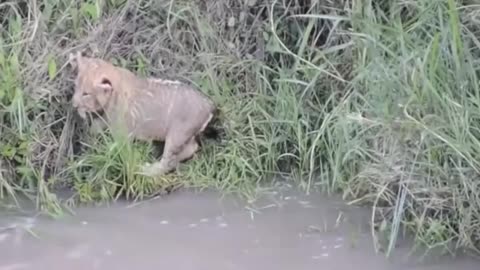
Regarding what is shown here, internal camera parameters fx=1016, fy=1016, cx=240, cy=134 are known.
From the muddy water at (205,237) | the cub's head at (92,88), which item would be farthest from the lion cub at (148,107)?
the muddy water at (205,237)

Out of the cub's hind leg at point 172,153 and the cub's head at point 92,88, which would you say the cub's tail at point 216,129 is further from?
the cub's head at point 92,88

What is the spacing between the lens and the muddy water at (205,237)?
10.1 feet

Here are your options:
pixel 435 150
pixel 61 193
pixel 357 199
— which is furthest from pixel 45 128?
pixel 435 150

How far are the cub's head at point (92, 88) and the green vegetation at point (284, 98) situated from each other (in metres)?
0.11

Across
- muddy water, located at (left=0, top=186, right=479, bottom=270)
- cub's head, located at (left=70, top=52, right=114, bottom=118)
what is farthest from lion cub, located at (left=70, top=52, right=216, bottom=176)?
muddy water, located at (left=0, top=186, right=479, bottom=270)

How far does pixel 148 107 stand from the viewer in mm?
3760

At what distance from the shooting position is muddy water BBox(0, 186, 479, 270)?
3.09 m

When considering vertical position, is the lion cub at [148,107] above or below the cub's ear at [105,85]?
below

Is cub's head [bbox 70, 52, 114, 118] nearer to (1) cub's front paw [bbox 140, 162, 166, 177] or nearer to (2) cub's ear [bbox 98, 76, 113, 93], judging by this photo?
(2) cub's ear [bbox 98, 76, 113, 93]

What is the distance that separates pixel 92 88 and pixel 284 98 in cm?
73

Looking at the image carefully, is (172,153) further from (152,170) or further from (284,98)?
(284,98)

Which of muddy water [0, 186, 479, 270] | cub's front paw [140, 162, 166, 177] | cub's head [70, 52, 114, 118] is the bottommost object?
muddy water [0, 186, 479, 270]

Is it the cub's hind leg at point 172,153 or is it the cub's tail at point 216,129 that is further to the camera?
the cub's tail at point 216,129

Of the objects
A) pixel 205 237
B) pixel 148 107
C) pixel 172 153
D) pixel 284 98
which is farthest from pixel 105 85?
pixel 205 237
